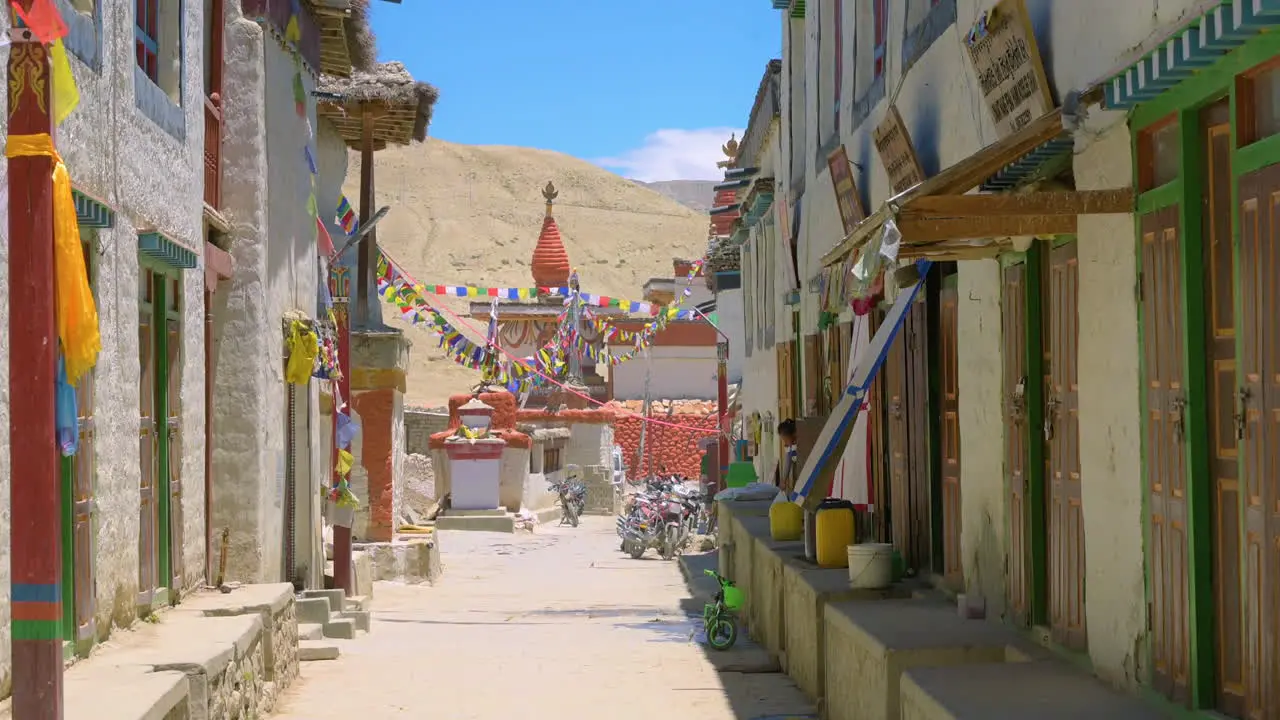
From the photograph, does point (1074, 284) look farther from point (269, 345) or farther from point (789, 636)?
point (269, 345)

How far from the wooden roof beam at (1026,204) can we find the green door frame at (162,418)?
16.5 ft

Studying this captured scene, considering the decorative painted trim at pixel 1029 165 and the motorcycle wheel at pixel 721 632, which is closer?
the decorative painted trim at pixel 1029 165

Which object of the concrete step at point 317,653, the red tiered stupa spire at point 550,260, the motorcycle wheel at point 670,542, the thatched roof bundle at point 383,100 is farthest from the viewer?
the red tiered stupa spire at point 550,260

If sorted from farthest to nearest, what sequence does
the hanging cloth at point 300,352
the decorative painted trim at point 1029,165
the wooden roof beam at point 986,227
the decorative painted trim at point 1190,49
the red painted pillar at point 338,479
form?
the red painted pillar at point 338,479 < the hanging cloth at point 300,352 < the decorative painted trim at point 1029,165 < the wooden roof beam at point 986,227 < the decorative painted trim at point 1190,49

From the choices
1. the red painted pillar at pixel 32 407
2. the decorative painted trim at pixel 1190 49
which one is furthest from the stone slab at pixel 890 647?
the red painted pillar at pixel 32 407

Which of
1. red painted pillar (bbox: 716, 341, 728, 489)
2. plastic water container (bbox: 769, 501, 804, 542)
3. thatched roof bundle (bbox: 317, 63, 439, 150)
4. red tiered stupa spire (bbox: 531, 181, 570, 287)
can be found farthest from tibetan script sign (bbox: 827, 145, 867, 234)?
red tiered stupa spire (bbox: 531, 181, 570, 287)

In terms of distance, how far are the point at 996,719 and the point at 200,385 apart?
23.0 ft

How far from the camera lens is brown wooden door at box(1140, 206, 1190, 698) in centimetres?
559

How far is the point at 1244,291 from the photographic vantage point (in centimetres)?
503

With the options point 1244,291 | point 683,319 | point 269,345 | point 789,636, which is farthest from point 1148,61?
point 683,319

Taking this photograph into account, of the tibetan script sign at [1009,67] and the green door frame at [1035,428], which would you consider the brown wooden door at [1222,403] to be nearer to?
the tibetan script sign at [1009,67]

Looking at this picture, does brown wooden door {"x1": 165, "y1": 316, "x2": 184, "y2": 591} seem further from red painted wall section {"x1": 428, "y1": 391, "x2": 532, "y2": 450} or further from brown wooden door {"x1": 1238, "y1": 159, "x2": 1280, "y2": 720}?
red painted wall section {"x1": 428, "y1": 391, "x2": 532, "y2": 450}

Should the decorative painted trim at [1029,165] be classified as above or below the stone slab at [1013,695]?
above

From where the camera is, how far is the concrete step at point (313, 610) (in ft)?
45.5
